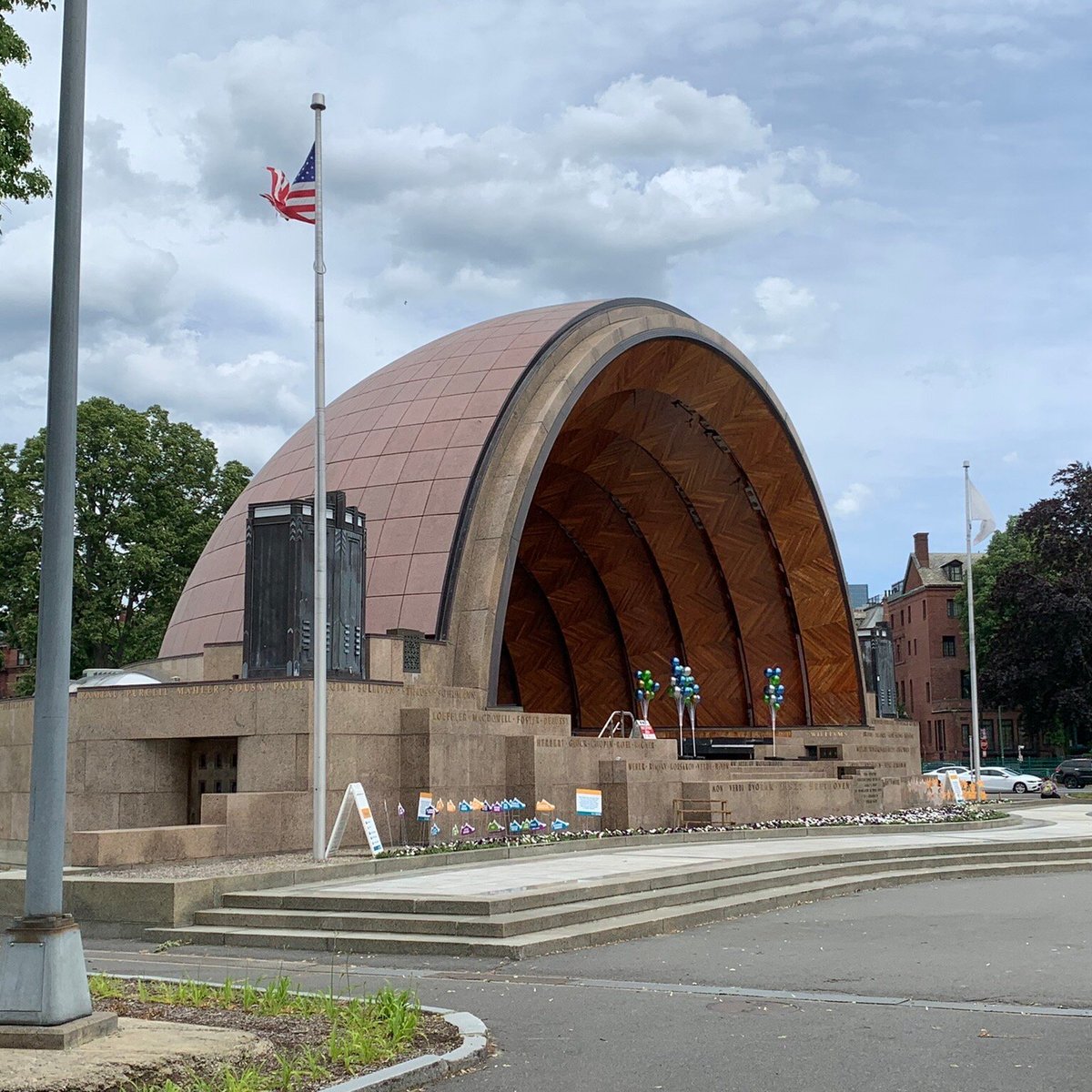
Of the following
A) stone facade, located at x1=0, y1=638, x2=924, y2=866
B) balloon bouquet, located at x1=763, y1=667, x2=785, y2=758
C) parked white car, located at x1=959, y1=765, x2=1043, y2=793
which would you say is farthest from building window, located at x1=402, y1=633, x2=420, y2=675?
parked white car, located at x1=959, y1=765, x2=1043, y2=793

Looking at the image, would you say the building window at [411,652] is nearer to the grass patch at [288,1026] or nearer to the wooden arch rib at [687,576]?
the grass patch at [288,1026]

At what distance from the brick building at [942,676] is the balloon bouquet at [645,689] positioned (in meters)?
36.5

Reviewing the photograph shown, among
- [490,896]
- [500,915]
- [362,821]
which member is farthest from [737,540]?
[500,915]

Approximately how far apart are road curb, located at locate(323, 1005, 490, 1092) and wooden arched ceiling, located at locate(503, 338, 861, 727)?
2933 centimetres

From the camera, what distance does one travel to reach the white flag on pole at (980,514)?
34.7 metres

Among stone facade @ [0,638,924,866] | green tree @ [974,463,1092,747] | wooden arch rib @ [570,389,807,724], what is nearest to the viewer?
stone facade @ [0,638,924,866]

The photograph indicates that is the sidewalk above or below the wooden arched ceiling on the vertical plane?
below

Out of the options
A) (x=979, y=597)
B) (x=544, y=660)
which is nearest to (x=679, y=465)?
(x=544, y=660)

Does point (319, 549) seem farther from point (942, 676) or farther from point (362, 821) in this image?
point (942, 676)

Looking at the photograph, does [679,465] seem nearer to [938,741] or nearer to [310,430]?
[310,430]

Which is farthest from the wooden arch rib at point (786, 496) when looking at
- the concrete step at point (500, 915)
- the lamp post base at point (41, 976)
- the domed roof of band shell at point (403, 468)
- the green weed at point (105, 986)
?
the lamp post base at point (41, 976)

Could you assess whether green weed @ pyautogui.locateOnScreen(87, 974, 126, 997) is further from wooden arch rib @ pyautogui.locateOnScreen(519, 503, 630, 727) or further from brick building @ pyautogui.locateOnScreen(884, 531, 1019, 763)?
brick building @ pyautogui.locateOnScreen(884, 531, 1019, 763)

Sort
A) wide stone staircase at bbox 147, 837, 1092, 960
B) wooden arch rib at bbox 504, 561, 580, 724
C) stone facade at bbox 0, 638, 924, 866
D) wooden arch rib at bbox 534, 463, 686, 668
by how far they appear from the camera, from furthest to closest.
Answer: wooden arch rib at bbox 504, 561, 580, 724
wooden arch rib at bbox 534, 463, 686, 668
stone facade at bbox 0, 638, 924, 866
wide stone staircase at bbox 147, 837, 1092, 960

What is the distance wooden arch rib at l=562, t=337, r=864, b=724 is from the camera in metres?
35.7
